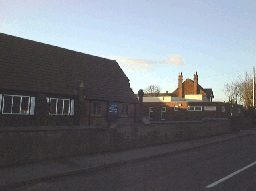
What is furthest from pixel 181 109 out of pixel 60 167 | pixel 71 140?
pixel 60 167

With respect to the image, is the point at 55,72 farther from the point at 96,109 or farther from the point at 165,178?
the point at 165,178

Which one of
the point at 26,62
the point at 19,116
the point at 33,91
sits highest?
the point at 26,62

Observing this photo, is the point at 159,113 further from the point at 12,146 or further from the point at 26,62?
the point at 12,146

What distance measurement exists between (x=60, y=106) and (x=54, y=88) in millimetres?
1668

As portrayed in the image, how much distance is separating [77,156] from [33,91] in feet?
44.3

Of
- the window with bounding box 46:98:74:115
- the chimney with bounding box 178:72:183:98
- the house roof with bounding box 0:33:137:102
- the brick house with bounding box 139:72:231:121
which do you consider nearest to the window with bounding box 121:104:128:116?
the house roof with bounding box 0:33:137:102

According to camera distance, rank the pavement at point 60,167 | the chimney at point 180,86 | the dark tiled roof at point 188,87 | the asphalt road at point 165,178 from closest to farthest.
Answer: the asphalt road at point 165,178
the pavement at point 60,167
the chimney at point 180,86
the dark tiled roof at point 188,87

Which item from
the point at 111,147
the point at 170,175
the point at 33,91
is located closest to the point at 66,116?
the point at 33,91

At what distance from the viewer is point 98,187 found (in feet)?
35.2

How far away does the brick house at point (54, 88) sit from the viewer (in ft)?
93.2

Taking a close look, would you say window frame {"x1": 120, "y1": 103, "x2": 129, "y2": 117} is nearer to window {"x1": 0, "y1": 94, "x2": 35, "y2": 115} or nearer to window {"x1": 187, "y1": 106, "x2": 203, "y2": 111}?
window {"x1": 0, "y1": 94, "x2": 35, "y2": 115}

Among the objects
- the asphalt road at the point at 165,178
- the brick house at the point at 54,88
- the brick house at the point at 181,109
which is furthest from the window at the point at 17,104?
the brick house at the point at 181,109

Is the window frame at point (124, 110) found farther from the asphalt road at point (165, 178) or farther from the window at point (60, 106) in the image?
the asphalt road at point (165, 178)

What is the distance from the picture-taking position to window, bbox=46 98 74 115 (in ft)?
102
